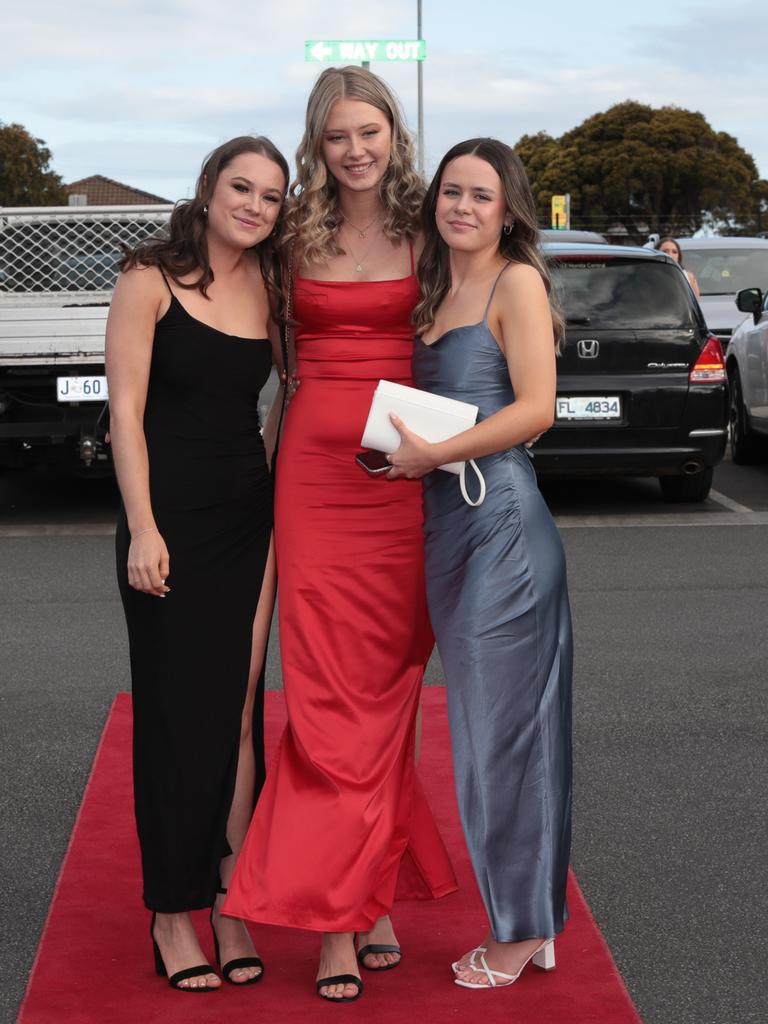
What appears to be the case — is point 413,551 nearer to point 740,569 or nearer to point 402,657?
point 402,657

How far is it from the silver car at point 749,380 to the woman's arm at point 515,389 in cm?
868

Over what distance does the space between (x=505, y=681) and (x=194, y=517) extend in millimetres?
801

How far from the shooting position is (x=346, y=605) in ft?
12.1

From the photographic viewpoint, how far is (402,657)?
372cm

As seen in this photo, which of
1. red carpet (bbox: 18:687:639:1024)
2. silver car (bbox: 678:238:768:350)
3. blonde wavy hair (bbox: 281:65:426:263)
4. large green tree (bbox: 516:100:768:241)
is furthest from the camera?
large green tree (bbox: 516:100:768:241)

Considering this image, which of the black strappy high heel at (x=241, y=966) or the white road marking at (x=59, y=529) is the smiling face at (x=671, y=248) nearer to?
the white road marking at (x=59, y=529)

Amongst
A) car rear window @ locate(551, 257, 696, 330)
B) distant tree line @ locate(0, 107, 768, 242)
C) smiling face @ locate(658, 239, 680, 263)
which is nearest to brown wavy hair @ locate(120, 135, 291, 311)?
car rear window @ locate(551, 257, 696, 330)

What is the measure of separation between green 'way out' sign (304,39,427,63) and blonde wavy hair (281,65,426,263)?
2212 cm

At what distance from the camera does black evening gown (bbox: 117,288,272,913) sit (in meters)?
3.59

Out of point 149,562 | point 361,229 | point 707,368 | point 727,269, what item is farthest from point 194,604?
point 727,269

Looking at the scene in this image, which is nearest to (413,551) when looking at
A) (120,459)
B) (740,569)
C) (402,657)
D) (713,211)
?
(402,657)

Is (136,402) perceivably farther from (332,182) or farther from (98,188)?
(98,188)

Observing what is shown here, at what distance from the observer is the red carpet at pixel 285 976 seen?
11.2ft

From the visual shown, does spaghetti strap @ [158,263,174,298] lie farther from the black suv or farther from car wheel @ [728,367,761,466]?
car wheel @ [728,367,761,466]
